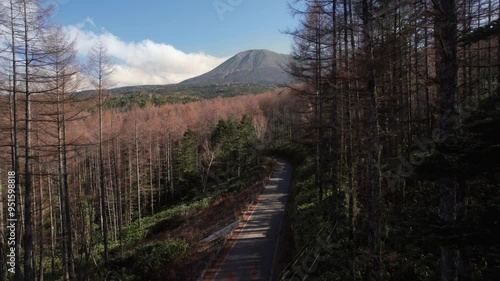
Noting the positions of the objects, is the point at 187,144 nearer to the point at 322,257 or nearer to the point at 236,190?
the point at 236,190

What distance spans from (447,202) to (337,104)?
25.0ft

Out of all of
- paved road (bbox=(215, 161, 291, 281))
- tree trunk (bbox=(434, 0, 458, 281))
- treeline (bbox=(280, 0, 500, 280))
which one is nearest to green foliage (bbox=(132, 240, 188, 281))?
paved road (bbox=(215, 161, 291, 281))

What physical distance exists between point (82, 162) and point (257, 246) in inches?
1109

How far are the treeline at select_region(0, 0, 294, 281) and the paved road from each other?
4915 mm

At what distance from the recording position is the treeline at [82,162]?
10148mm

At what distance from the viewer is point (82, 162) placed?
119 feet

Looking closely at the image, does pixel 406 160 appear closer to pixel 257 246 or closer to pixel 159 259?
pixel 257 246

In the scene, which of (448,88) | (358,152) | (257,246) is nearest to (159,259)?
(257,246)

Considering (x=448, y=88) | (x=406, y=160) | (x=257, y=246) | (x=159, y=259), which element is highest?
(x=448, y=88)

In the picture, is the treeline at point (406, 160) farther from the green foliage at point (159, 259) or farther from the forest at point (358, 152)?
the green foliage at point (159, 259)

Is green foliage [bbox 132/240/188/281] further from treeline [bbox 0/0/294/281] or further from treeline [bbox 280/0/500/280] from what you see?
treeline [bbox 280/0/500/280]

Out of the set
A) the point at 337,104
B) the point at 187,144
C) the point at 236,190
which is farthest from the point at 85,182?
the point at 337,104

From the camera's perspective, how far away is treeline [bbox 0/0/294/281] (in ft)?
33.3

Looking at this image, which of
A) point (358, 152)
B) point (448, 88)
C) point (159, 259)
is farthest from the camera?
point (159, 259)
